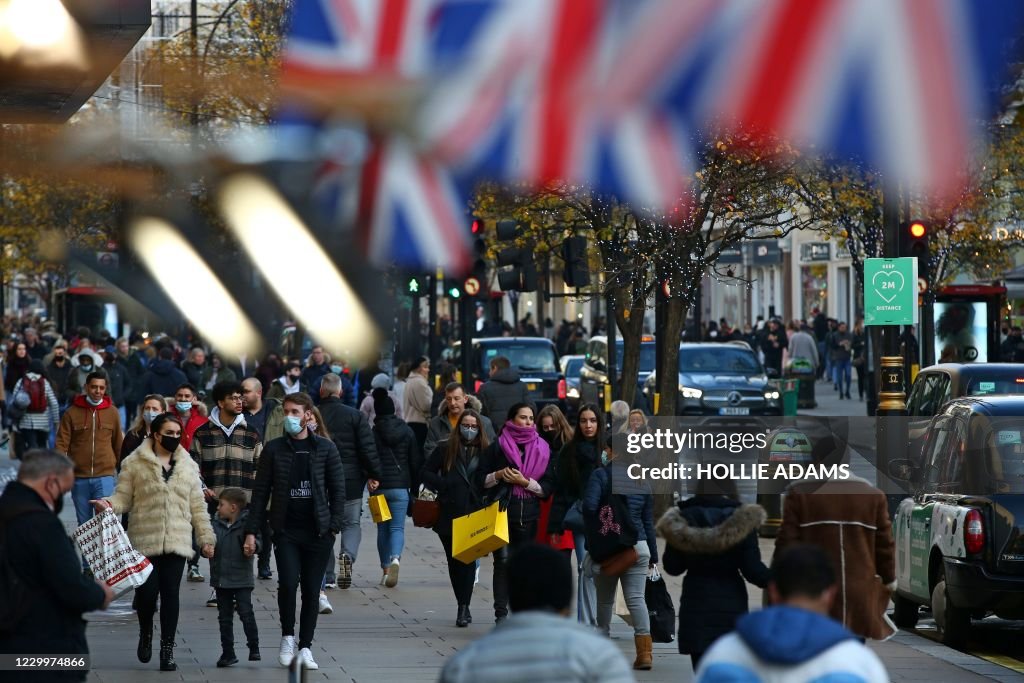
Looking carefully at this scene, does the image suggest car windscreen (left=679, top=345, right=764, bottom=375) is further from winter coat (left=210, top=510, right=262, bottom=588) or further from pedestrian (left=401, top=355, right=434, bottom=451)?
winter coat (left=210, top=510, right=262, bottom=588)

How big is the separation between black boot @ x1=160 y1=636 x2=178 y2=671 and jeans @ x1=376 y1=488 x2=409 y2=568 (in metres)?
4.30

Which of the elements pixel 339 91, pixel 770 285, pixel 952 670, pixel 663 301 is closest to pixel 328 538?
pixel 952 670

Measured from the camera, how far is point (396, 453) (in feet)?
49.5

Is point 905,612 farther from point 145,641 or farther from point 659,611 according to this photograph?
point 145,641

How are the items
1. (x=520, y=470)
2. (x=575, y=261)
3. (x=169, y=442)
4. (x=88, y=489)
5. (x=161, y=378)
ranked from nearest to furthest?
(x=169, y=442) < (x=520, y=470) < (x=88, y=489) < (x=575, y=261) < (x=161, y=378)

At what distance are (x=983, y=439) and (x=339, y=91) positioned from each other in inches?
303

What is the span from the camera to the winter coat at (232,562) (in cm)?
1109

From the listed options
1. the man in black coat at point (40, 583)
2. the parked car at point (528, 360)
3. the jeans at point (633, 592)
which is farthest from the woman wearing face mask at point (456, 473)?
the parked car at point (528, 360)

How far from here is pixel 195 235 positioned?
3438 cm

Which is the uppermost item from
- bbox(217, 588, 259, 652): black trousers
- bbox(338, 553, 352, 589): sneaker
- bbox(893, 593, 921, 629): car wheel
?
bbox(217, 588, 259, 652): black trousers

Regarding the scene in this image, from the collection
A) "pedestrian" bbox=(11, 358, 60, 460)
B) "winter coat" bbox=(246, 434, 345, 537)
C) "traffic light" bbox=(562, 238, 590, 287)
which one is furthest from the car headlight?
"winter coat" bbox=(246, 434, 345, 537)

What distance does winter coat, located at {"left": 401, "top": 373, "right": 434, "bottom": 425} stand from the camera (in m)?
19.4

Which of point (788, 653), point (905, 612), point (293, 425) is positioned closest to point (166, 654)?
point (293, 425)

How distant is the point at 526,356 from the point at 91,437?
22322mm
